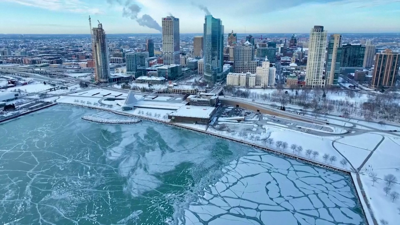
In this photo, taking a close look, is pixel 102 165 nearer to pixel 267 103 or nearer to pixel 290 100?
pixel 267 103

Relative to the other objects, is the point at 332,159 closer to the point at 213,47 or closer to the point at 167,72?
the point at 213,47

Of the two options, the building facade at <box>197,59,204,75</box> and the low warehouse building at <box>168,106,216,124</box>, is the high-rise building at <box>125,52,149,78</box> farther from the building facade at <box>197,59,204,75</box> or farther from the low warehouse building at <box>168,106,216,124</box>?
the low warehouse building at <box>168,106,216,124</box>

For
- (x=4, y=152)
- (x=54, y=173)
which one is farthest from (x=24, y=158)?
(x=54, y=173)

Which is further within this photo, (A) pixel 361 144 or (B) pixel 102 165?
(A) pixel 361 144

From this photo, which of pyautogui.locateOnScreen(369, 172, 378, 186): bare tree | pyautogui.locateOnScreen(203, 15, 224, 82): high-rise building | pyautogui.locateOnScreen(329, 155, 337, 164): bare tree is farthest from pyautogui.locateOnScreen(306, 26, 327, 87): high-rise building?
pyautogui.locateOnScreen(369, 172, 378, 186): bare tree

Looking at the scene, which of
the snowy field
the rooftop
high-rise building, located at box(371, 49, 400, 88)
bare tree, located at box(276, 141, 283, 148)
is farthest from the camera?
high-rise building, located at box(371, 49, 400, 88)

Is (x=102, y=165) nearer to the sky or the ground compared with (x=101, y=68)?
nearer to the ground
